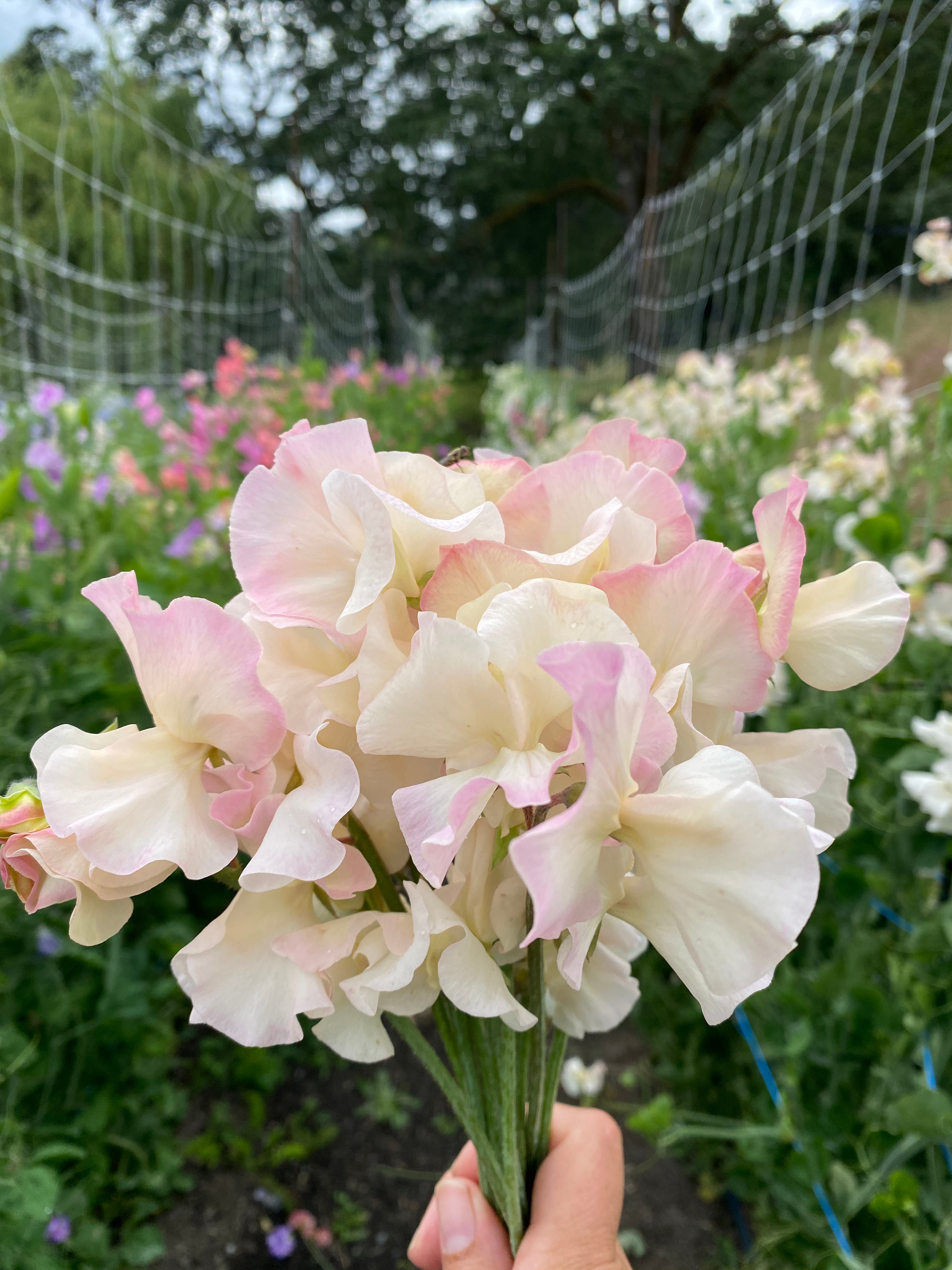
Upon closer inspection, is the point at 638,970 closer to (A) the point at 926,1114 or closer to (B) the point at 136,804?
(A) the point at 926,1114

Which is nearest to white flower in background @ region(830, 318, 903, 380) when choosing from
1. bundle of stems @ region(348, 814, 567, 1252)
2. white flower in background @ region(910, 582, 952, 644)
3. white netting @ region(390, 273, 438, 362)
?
white flower in background @ region(910, 582, 952, 644)

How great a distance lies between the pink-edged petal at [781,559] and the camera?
331 mm

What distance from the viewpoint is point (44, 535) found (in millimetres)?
1373

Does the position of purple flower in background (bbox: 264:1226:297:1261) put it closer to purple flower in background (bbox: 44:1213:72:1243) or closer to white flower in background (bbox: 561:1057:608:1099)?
purple flower in background (bbox: 44:1213:72:1243)

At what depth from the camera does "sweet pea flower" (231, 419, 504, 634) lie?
34cm

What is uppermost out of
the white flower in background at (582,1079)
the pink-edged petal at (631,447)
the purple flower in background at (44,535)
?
the pink-edged petal at (631,447)

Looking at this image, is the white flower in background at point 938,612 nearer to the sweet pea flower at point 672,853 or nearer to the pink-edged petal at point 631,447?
the pink-edged petal at point 631,447

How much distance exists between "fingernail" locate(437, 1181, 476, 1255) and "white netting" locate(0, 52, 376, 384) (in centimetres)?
362

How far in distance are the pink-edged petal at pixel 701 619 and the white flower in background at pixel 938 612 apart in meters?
0.87

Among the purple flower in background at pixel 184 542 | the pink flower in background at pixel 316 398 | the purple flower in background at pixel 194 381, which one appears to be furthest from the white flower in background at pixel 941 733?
the purple flower in background at pixel 194 381

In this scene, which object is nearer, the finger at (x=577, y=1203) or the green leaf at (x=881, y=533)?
the finger at (x=577, y=1203)

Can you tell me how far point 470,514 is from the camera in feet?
1.08

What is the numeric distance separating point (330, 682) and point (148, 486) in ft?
6.29

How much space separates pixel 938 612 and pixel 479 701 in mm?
1003
